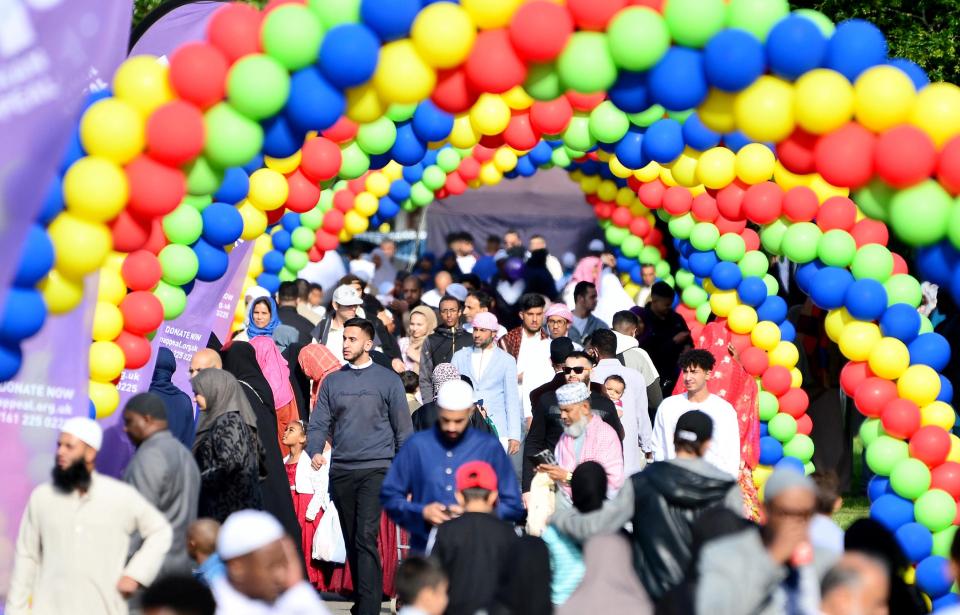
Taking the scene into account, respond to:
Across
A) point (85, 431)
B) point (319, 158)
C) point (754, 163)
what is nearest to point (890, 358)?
point (754, 163)

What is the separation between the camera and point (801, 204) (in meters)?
11.2

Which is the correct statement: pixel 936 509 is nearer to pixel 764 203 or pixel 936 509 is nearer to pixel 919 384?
pixel 919 384

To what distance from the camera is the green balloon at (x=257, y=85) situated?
7.12m

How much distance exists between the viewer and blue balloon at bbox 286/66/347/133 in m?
7.25

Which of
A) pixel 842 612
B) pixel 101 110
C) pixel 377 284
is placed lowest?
pixel 377 284

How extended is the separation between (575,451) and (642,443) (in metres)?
2.01

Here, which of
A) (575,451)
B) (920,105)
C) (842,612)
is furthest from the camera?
(575,451)

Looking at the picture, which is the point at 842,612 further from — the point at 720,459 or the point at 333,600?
the point at 333,600

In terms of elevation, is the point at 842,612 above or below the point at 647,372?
above

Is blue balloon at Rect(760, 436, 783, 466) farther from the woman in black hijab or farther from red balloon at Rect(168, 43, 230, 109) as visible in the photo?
red balloon at Rect(168, 43, 230, 109)

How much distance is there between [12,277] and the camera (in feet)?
22.9

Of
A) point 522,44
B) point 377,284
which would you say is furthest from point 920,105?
point 377,284

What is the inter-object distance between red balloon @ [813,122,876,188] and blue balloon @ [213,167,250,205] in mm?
3731

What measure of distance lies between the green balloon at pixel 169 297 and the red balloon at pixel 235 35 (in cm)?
229
